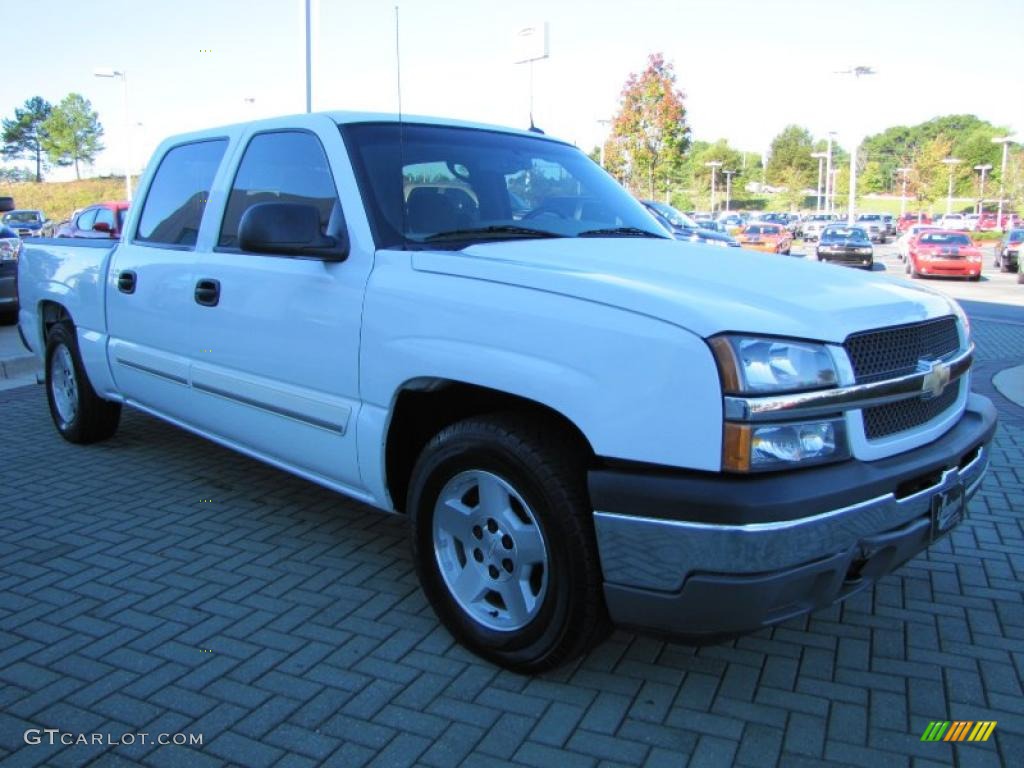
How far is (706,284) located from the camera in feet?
8.79

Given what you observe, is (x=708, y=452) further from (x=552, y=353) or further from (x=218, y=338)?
(x=218, y=338)

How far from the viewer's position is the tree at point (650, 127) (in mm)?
38781

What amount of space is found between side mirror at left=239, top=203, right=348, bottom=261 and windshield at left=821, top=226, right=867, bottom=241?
97.6 feet

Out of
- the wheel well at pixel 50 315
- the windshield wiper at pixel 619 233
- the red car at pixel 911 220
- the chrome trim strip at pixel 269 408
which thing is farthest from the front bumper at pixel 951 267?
the red car at pixel 911 220

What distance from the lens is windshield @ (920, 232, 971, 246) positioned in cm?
2648

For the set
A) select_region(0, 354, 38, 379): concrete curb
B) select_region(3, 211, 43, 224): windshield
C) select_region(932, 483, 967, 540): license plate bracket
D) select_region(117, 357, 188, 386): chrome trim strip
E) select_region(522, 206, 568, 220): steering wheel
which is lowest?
select_region(0, 354, 38, 379): concrete curb

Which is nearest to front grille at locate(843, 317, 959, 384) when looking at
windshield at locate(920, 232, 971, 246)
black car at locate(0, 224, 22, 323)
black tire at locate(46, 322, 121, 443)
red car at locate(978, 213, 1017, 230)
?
black tire at locate(46, 322, 121, 443)

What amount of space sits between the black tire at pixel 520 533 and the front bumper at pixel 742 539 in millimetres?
111

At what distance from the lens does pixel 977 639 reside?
321 centimetres

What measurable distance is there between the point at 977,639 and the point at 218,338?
3.38 metres

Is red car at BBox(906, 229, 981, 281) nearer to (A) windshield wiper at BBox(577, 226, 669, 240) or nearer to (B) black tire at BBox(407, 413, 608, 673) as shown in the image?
(A) windshield wiper at BBox(577, 226, 669, 240)

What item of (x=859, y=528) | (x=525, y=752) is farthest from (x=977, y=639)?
(x=525, y=752)

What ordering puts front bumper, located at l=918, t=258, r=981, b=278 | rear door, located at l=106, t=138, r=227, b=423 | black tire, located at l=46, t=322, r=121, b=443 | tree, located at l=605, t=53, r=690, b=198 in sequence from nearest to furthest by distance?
rear door, located at l=106, t=138, r=227, b=423, black tire, located at l=46, t=322, r=121, b=443, front bumper, located at l=918, t=258, r=981, b=278, tree, located at l=605, t=53, r=690, b=198

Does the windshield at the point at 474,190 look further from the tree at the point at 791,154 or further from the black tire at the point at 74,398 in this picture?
the tree at the point at 791,154
